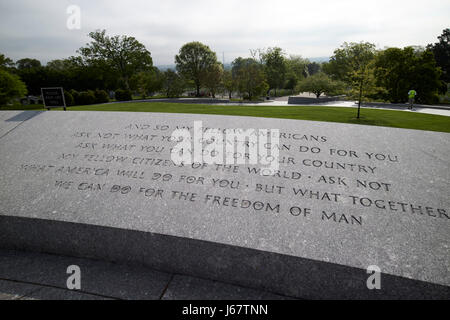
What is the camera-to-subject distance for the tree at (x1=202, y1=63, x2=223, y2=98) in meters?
48.0

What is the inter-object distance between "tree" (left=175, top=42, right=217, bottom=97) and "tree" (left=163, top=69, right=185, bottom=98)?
11.7 ft

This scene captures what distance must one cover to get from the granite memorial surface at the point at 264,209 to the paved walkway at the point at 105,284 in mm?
119

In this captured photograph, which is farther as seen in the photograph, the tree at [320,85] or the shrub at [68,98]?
the tree at [320,85]

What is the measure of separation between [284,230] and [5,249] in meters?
3.89

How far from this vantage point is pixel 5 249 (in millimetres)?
3406

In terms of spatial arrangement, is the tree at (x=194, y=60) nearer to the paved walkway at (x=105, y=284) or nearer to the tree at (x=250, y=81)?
the tree at (x=250, y=81)

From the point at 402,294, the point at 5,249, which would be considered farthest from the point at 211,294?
the point at 5,249

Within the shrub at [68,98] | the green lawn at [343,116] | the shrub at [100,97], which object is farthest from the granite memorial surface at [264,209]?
the shrub at [100,97]

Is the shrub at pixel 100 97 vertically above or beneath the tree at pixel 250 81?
beneath

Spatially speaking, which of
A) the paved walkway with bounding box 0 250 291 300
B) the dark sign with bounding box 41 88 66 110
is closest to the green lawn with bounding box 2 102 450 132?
the dark sign with bounding box 41 88 66 110

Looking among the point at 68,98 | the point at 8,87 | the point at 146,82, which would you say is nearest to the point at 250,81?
the point at 146,82

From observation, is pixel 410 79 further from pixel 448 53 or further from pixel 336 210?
pixel 336 210

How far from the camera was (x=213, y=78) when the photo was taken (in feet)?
157

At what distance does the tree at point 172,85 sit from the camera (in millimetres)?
46219
